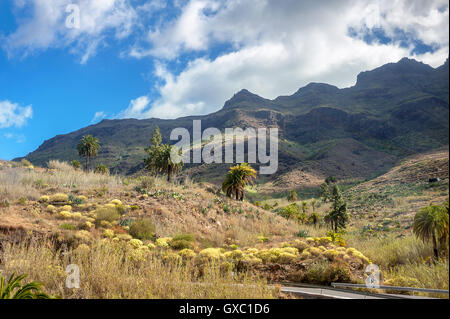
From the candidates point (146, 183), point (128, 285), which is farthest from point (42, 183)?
point (128, 285)

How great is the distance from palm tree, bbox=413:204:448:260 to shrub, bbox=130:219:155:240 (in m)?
12.0

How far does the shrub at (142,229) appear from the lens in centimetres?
1409

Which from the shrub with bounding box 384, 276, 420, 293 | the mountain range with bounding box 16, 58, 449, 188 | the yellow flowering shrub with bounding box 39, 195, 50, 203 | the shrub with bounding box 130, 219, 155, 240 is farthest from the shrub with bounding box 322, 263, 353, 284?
the mountain range with bounding box 16, 58, 449, 188

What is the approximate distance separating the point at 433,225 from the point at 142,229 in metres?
12.7

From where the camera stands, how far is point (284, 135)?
17762 cm

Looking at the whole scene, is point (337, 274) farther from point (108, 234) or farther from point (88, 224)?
point (88, 224)

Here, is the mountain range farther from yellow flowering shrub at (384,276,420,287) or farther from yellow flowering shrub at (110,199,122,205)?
yellow flowering shrub at (384,276,420,287)

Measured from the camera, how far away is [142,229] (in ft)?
47.1

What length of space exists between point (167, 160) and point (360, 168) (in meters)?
95.0

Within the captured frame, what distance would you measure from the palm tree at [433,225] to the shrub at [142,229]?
39.5ft

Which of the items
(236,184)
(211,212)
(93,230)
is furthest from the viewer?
(236,184)

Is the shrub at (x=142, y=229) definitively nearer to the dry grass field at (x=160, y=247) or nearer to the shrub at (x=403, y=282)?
the dry grass field at (x=160, y=247)
